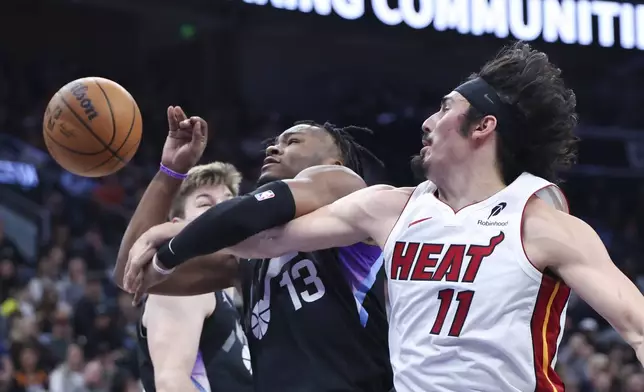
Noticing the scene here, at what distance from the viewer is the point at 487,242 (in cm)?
281

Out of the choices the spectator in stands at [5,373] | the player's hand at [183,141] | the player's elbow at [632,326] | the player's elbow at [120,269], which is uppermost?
the player's hand at [183,141]

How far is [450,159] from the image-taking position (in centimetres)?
301

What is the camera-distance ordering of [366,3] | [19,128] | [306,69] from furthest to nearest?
[306,69]
[19,128]
[366,3]

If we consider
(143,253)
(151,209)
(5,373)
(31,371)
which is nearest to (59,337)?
(31,371)

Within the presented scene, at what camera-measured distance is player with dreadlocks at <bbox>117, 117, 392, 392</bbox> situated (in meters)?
3.13

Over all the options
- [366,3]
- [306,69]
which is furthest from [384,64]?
[366,3]

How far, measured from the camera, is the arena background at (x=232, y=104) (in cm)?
997

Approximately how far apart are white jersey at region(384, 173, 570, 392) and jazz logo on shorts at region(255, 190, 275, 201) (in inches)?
17.4

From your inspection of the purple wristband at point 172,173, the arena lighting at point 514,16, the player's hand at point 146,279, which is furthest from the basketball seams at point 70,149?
the arena lighting at point 514,16

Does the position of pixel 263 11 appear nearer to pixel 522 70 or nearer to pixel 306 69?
pixel 306 69

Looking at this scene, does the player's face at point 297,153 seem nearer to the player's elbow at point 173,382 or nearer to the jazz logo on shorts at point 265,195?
the jazz logo on shorts at point 265,195

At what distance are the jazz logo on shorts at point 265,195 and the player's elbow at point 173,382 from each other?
3.67 feet

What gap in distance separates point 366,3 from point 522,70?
9.65 m

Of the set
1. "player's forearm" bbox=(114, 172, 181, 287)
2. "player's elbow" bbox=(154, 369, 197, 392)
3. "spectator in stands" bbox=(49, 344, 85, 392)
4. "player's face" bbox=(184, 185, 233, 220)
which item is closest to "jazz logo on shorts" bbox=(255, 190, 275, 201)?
"player's forearm" bbox=(114, 172, 181, 287)
